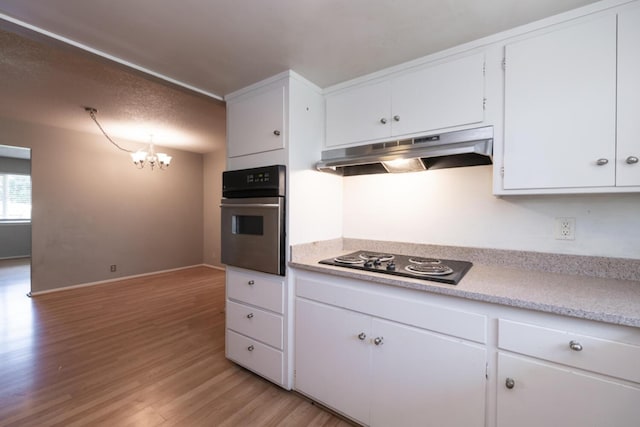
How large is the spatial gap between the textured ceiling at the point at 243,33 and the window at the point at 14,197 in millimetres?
6321

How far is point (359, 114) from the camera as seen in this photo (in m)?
1.91

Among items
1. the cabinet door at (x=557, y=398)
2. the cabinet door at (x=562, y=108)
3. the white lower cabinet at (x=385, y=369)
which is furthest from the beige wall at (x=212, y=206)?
the cabinet door at (x=557, y=398)

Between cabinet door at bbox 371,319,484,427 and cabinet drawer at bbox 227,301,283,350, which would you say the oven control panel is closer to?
cabinet drawer at bbox 227,301,283,350

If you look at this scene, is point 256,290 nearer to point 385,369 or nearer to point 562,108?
point 385,369

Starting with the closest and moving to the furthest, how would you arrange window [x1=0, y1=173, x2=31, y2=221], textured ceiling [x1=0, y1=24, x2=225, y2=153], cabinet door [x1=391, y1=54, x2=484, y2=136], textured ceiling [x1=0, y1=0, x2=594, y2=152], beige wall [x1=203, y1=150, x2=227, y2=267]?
textured ceiling [x1=0, y1=0, x2=594, y2=152] < cabinet door [x1=391, y1=54, x2=484, y2=136] < textured ceiling [x1=0, y1=24, x2=225, y2=153] < beige wall [x1=203, y1=150, x2=227, y2=267] < window [x1=0, y1=173, x2=31, y2=221]

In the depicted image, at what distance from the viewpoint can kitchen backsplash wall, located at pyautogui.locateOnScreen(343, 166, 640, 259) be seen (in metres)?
1.42

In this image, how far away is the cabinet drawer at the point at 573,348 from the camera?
3.16 ft

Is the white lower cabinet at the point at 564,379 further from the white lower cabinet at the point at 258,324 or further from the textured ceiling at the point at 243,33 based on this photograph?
the textured ceiling at the point at 243,33

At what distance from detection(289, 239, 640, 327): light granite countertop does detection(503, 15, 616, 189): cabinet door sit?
47 centimetres

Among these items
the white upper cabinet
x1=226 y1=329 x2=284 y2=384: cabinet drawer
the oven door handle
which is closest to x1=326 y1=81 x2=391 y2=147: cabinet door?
the white upper cabinet

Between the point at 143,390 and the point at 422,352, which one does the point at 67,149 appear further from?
the point at 422,352

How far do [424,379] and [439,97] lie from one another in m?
1.53

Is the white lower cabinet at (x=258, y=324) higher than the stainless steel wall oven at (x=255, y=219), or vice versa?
the stainless steel wall oven at (x=255, y=219)

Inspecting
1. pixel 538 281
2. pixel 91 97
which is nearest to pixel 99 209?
pixel 91 97
